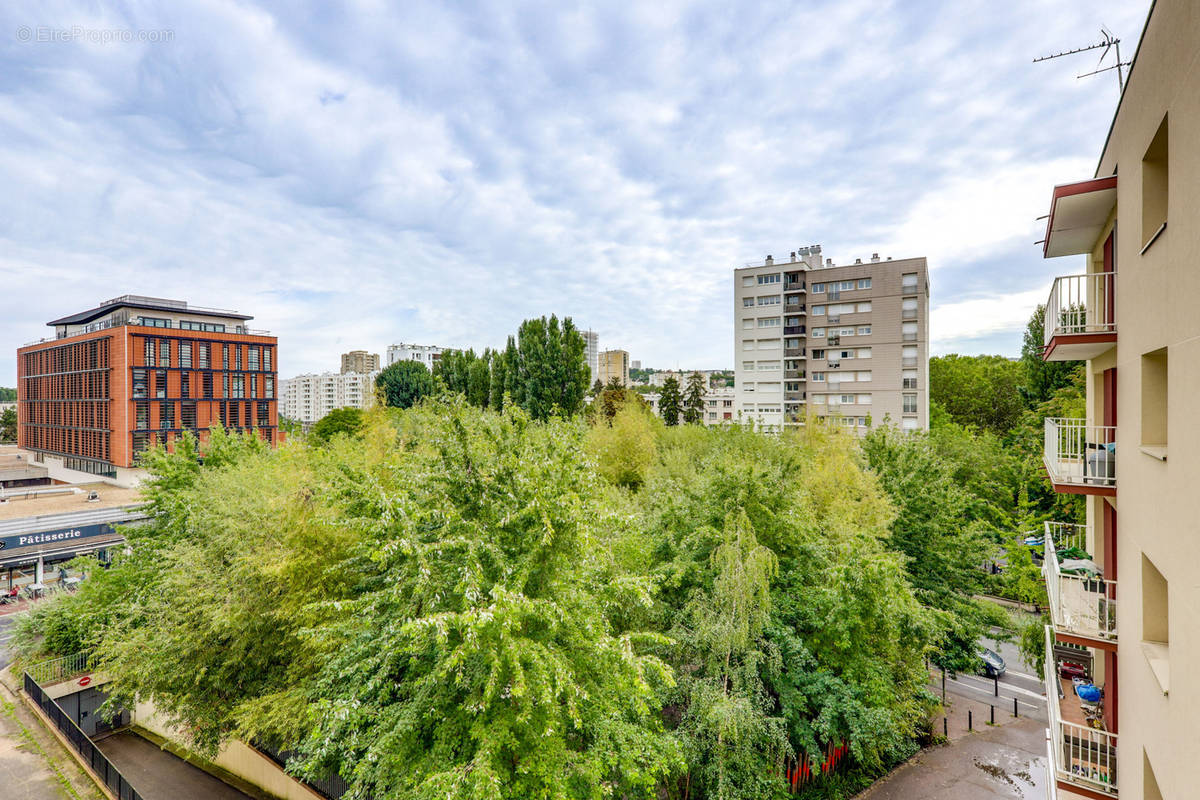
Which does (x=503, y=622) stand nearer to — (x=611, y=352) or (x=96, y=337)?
(x=96, y=337)

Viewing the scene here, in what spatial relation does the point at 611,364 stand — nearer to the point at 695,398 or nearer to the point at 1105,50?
the point at 695,398

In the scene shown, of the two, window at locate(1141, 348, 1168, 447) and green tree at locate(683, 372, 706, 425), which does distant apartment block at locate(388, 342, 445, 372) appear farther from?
window at locate(1141, 348, 1168, 447)

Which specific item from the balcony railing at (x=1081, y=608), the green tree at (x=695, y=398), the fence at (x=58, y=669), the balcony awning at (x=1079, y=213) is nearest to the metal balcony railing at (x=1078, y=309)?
the balcony awning at (x=1079, y=213)

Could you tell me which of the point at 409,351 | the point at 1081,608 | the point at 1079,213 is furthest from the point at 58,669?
the point at 409,351

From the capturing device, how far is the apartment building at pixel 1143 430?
448 centimetres

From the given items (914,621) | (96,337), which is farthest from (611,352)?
(914,621)

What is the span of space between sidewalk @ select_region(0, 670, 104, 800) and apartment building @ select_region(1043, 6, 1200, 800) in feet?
60.7

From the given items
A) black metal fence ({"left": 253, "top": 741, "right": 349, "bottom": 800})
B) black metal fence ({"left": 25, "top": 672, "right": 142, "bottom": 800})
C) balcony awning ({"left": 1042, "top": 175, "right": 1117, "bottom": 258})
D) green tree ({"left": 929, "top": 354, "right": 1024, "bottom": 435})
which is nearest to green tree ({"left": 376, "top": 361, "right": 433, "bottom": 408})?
black metal fence ({"left": 25, "top": 672, "right": 142, "bottom": 800})

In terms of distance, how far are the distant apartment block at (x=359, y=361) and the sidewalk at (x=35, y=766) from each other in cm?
16184

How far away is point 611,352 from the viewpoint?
15688cm

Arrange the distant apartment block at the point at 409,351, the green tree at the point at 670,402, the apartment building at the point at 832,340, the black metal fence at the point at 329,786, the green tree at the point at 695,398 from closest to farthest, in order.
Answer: the black metal fence at the point at 329,786
the apartment building at the point at 832,340
the green tree at the point at 670,402
the green tree at the point at 695,398
the distant apartment block at the point at 409,351

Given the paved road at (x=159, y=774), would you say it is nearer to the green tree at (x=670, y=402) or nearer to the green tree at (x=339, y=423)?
the green tree at (x=339, y=423)

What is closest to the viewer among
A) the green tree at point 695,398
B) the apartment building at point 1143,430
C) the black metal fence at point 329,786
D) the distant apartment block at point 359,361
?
the apartment building at point 1143,430

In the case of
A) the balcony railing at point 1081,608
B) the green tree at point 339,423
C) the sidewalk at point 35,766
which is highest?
the green tree at point 339,423
